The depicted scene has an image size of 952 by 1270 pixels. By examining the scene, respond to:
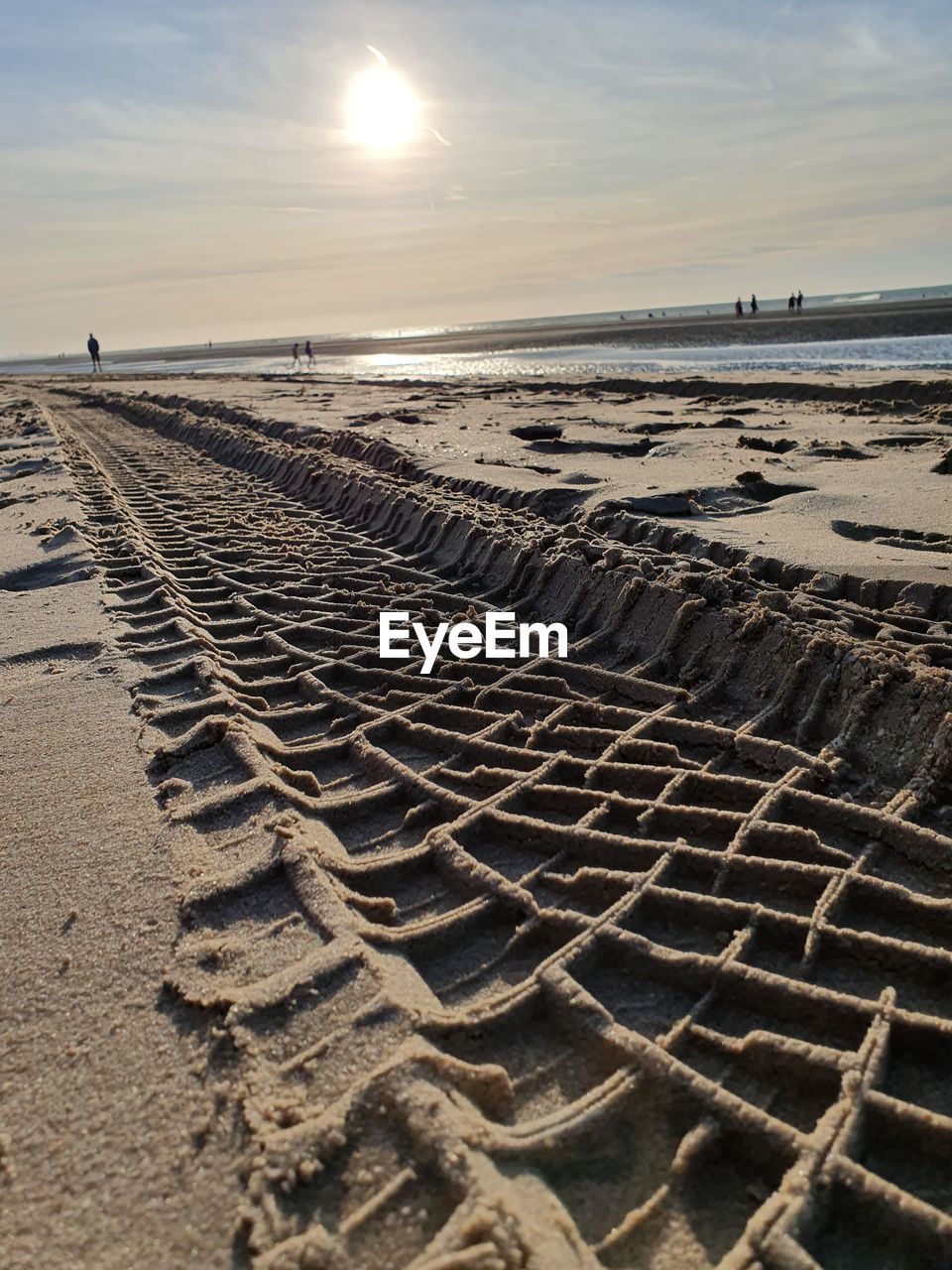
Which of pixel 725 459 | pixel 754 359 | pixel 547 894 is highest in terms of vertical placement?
pixel 754 359

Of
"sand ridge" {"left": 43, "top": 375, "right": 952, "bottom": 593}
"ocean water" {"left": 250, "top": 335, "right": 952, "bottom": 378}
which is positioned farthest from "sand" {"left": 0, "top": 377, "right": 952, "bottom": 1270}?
"ocean water" {"left": 250, "top": 335, "right": 952, "bottom": 378}

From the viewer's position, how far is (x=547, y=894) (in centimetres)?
247

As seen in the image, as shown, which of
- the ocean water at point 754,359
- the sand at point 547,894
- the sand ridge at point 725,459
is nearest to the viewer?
the sand at point 547,894

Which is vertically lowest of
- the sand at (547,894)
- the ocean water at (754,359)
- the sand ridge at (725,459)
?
the sand at (547,894)

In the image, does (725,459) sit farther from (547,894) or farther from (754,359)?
(754,359)

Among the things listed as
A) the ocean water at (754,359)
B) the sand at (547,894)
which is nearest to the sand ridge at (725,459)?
the sand at (547,894)

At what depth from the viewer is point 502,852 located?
267 cm

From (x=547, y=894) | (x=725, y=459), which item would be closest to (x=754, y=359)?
(x=725, y=459)

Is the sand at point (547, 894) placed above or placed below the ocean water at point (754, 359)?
below

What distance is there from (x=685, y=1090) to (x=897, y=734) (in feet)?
5.53

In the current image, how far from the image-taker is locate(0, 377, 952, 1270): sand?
61.1 inches

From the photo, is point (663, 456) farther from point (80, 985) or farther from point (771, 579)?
point (80, 985)

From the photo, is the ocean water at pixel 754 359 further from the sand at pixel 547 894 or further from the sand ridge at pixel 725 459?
Result: the sand at pixel 547 894

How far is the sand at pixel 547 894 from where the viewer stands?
1553mm
